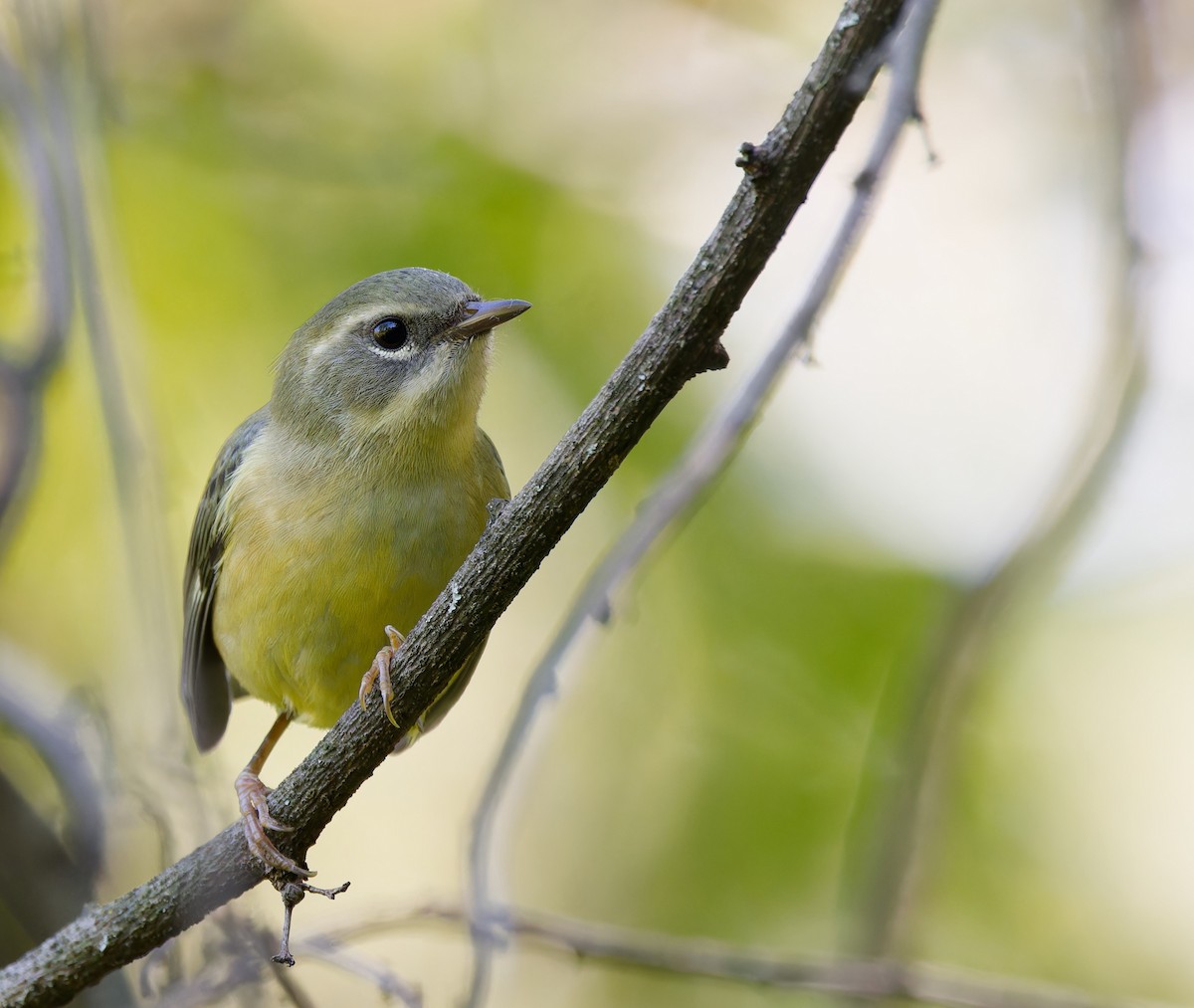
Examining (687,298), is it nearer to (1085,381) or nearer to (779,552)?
(1085,381)

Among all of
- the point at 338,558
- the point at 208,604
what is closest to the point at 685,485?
the point at 338,558

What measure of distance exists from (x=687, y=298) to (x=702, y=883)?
194 inches

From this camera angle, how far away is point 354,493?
14.2ft

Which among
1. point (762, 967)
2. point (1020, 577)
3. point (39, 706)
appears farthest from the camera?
point (39, 706)

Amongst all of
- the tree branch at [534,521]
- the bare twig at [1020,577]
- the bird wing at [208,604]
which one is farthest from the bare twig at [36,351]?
the bare twig at [1020,577]

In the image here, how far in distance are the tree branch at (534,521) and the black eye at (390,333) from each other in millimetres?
1611

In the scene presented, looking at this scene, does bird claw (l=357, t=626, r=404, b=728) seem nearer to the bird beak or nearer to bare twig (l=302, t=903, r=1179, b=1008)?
bare twig (l=302, t=903, r=1179, b=1008)

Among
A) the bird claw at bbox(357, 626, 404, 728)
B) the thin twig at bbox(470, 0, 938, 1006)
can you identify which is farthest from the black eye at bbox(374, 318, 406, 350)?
the bird claw at bbox(357, 626, 404, 728)

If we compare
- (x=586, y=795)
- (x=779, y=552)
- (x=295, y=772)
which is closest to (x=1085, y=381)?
(x=779, y=552)

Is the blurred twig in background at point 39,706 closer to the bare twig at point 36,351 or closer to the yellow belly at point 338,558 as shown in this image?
the bare twig at point 36,351

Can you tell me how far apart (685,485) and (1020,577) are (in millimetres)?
1403

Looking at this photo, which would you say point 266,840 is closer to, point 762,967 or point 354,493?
point 354,493

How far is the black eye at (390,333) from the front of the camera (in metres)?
4.62

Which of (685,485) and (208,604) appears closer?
(685,485)
